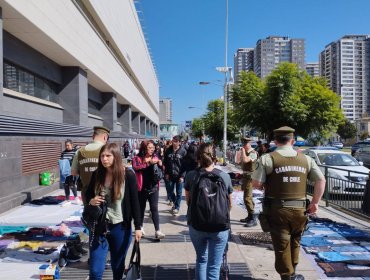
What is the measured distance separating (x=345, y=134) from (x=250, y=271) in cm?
10731

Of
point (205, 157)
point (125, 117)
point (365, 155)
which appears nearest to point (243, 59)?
point (125, 117)

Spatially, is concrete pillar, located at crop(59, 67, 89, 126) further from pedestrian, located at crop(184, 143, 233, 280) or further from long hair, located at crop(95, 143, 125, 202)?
pedestrian, located at crop(184, 143, 233, 280)

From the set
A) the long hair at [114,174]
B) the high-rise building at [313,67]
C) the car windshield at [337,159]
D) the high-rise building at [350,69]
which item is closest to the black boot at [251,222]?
the long hair at [114,174]

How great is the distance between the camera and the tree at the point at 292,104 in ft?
61.6

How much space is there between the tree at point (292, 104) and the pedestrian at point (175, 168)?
1113cm

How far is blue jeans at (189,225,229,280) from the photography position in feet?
12.4

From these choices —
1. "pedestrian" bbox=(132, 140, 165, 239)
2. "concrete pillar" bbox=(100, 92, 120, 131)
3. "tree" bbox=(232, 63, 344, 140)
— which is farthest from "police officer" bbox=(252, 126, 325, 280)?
"concrete pillar" bbox=(100, 92, 120, 131)

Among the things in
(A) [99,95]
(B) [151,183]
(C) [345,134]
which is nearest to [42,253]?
(B) [151,183]

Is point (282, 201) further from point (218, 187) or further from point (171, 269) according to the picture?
point (171, 269)

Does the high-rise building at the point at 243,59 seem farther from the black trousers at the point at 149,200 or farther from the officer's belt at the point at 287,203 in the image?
the officer's belt at the point at 287,203

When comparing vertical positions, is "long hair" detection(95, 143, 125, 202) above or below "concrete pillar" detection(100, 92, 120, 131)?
below

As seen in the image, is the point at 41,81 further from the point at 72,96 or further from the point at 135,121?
the point at 135,121

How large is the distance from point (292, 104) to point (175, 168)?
11545 mm

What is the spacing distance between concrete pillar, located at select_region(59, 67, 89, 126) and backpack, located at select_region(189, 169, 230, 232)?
15.6 meters
